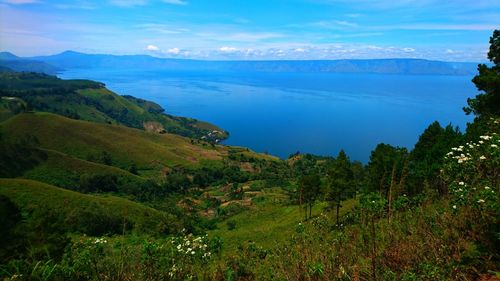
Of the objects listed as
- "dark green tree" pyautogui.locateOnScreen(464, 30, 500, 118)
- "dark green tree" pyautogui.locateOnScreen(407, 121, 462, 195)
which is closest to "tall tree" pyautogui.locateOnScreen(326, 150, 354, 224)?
"dark green tree" pyautogui.locateOnScreen(407, 121, 462, 195)

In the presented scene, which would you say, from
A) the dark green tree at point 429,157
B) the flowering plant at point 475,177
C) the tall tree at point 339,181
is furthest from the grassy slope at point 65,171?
the flowering plant at point 475,177

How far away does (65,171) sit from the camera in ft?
322

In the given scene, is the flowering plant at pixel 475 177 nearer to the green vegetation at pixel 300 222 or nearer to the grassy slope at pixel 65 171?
the green vegetation at pixel 300 222

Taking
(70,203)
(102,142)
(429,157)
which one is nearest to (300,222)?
(429,157)

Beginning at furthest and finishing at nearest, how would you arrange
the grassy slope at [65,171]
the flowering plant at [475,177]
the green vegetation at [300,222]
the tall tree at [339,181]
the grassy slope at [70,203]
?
the grassy slope at [65,171] < the grassy slope at [70,203] < the tall tree at [339,181] < the flowering plant at [475,177] < the green vegetation at [300,222]

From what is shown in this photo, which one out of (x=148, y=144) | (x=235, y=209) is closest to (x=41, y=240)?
(x=235, y=209)

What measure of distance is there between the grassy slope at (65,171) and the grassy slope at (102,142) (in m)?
14.9

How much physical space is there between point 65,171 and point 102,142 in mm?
33971

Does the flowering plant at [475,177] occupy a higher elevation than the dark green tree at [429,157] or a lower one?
higher

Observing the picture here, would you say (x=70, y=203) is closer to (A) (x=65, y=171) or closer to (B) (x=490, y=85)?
(A) (x=65, y=171)

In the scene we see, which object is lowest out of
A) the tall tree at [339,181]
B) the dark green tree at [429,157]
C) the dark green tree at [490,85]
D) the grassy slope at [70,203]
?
the grassy slope at [70,203]

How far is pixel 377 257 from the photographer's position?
601 centimetres

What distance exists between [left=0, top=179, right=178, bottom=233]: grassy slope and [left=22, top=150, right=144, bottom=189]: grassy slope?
34941mm

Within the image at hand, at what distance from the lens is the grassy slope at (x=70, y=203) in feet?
170
